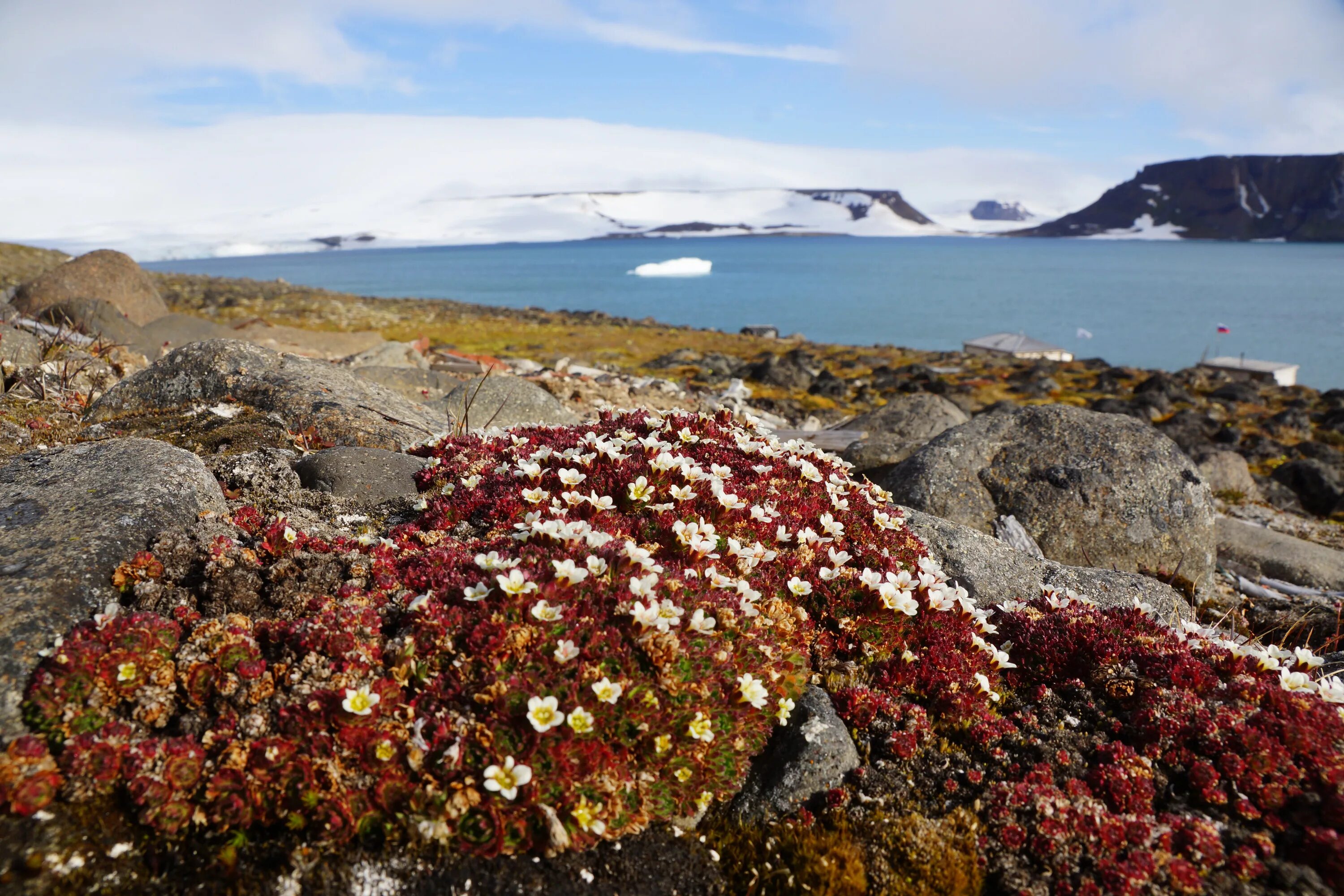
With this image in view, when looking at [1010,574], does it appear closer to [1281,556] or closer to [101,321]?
[1281,556]

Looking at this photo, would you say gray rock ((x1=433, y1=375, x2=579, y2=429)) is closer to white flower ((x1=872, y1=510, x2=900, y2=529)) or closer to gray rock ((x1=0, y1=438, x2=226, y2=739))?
gray rock ((x1=0, y1=438, x2=226, y2=739))

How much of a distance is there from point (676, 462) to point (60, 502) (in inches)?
168

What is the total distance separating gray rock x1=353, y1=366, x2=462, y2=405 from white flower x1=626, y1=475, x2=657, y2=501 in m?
7.65

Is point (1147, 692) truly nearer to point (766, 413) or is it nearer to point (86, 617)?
point (86, 617)

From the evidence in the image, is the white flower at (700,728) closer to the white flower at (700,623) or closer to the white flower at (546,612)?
the white flower at (700,623)

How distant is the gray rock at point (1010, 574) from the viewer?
701 cm

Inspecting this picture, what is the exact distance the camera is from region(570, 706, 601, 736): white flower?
3.77 metres

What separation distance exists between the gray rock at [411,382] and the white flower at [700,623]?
9.35m

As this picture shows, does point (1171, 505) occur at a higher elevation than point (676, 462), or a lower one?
lower

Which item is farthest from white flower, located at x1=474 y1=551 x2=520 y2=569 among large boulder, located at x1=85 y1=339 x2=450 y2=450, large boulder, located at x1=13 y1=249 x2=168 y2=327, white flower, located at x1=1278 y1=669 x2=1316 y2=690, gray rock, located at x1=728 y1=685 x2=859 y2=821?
large boulder, located at x1=13 y1=249 x2=168 y2=327

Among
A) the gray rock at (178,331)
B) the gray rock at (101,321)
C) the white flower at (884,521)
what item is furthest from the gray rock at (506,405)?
the gray rock at (178,331)

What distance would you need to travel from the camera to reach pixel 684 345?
158ft

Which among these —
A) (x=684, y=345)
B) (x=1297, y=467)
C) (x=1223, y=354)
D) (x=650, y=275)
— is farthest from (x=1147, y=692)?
(x=650, y=275)

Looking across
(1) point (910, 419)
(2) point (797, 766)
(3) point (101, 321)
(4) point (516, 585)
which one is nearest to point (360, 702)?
(4) point (516, 585)
